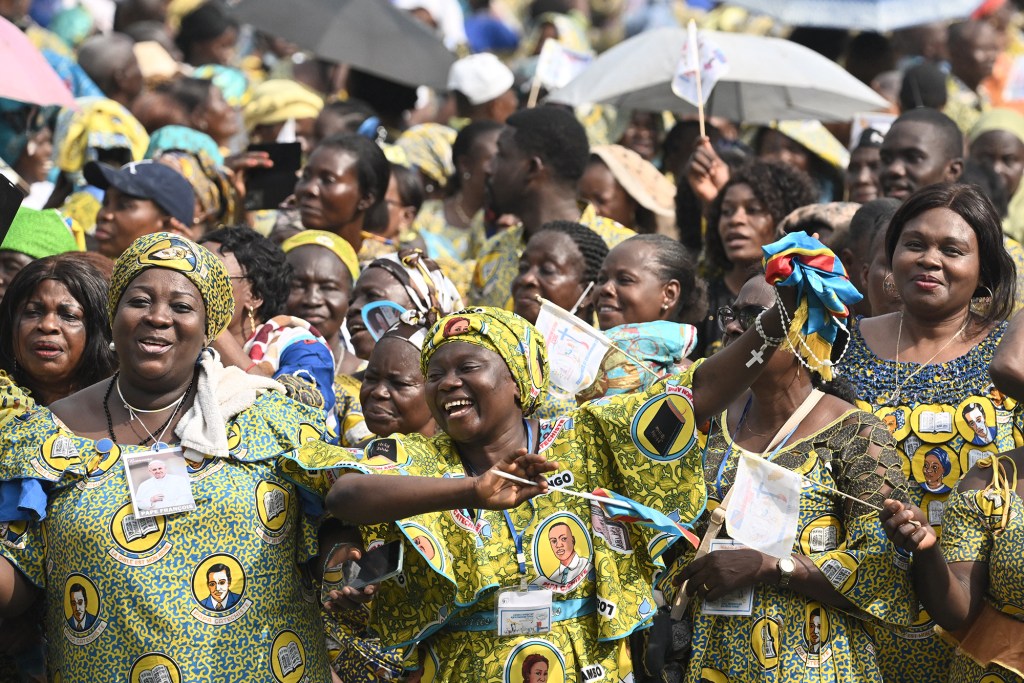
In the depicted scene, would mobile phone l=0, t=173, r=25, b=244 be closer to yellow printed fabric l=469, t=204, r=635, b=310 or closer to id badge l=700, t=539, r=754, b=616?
yellow printed fabric l=469, t=204, r=635, b=310

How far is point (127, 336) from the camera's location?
4848 millimetres

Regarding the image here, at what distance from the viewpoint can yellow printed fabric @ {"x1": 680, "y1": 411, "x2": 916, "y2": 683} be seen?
4895 millimetres

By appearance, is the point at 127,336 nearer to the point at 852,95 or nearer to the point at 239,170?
the point at 239,170

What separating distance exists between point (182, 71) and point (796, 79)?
17.9ft

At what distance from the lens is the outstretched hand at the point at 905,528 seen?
4.51 meters

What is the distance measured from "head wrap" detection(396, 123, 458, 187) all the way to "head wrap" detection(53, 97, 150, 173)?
187 centimetres

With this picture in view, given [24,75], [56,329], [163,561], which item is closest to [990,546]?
[163,561]

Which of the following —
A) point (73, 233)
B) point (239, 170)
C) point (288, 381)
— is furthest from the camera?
point (239, 170)

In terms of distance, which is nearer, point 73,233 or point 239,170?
point 73,233

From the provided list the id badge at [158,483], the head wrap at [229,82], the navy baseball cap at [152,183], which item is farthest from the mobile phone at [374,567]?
the head wrap at [229,82]

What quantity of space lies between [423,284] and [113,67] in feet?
17.2

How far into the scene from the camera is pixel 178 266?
490cm

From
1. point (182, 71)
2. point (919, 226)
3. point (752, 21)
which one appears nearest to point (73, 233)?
point (919, 226)

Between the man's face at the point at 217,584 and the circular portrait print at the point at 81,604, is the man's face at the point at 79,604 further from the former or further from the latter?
the man's face at the point at 217,584
